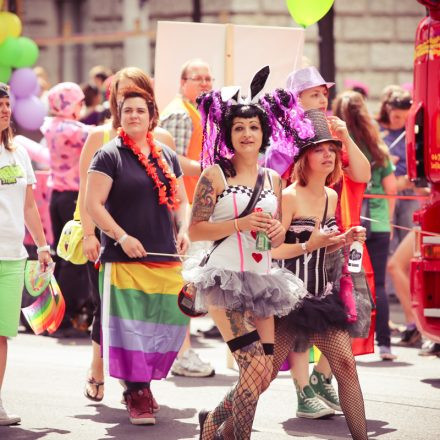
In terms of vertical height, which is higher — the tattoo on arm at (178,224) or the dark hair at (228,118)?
the dark hair at (228,118)

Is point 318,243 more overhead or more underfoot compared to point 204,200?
more underfoot

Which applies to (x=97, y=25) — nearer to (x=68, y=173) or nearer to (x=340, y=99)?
(x=68, y=173)

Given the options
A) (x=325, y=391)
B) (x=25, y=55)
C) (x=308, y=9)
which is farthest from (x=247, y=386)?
(x=25, y=55)

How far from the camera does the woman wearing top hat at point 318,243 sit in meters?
6.47

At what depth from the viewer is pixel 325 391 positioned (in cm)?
760

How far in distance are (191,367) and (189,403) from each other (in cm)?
103

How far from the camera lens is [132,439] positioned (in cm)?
682

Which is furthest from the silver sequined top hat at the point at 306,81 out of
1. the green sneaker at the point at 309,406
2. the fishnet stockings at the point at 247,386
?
the fishnet stockings at the point at 247,386

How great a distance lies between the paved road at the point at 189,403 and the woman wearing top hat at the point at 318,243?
672mm

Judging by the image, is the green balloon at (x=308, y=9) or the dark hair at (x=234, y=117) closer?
the dark hair at (x=234, y=117)

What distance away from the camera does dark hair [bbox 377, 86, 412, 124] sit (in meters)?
11.1

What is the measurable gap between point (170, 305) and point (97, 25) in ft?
54.8

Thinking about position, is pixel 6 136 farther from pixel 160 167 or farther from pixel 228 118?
pixel 228 118

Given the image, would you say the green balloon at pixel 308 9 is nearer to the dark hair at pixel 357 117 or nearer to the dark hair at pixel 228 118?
the dark hair at pixel 357 117
